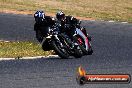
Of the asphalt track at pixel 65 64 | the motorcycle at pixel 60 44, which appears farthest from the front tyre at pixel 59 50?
the asphalt track at pixel 65 64

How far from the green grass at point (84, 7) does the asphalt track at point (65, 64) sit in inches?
308

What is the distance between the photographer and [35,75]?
1428 centimetres

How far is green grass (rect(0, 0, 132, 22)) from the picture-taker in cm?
3838

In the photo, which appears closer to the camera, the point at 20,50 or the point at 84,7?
the point at 20,50

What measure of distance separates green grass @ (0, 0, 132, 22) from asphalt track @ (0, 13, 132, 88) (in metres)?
7.82

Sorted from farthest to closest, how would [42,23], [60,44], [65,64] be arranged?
[42,23]
[60,44]
[65,64]

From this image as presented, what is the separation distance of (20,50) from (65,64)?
3.69 metres

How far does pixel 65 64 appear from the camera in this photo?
1703 cm

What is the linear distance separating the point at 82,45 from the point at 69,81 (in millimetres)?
5871

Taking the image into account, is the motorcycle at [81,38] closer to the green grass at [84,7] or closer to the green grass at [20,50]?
the green grass at [20,50]

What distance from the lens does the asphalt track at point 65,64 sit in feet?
43.1

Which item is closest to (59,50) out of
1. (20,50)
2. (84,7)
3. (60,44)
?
(60,44)

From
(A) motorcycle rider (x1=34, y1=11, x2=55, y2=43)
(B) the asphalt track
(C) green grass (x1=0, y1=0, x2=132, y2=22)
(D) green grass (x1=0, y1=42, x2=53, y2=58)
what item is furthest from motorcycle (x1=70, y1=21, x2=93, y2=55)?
(C) green grass (x1=0, y1=0, x2=132, y2=22)

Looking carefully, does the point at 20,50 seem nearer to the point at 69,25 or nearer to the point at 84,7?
the point at 69,25
